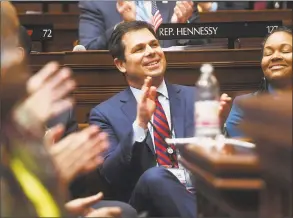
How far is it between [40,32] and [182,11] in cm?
73

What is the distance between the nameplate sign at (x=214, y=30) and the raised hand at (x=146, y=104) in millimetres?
1107

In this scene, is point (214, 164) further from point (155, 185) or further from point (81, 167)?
point (155, 185)

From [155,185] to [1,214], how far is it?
1.11 m

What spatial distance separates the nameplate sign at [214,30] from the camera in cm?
377

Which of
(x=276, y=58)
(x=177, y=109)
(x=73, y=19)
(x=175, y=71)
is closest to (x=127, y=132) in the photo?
(x=177, y=109)

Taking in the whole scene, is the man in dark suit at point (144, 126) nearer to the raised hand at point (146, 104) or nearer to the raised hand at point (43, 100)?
the raised hand at point (146, 104)

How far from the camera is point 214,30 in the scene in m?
3.84

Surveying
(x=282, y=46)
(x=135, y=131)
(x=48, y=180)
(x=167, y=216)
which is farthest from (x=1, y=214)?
(x=282, y=46)

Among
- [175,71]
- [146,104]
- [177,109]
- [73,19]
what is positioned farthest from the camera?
[73,19]

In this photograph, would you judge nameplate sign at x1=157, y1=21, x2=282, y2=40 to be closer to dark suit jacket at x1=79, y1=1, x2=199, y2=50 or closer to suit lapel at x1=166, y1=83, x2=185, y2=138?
dark suit jacket at x1=79, y1=1, x2=199, y2=50

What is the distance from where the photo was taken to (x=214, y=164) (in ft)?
5.51

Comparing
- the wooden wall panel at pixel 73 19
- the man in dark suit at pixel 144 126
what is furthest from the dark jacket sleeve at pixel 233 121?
the wooden wall panel at pixel 73 19

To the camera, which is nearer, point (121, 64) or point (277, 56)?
point (277, 56)

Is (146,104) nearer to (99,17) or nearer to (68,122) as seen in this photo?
(68,122)
